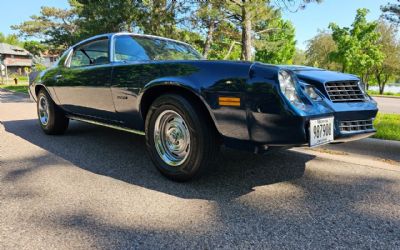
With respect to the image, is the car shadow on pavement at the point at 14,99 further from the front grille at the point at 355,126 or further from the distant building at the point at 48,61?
the front grille at the point at 355,126

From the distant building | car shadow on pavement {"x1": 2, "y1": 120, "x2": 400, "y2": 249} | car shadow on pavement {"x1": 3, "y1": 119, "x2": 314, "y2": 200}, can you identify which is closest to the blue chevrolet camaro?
car shadow on pavement {"x1": 3, "y1": 119, "x2": 314, "y2": 200}

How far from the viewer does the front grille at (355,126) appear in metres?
2.62

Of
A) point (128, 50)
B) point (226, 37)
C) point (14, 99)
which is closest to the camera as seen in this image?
point (128, 50)

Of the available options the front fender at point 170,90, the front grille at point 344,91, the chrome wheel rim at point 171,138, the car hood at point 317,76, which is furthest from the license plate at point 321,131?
the chrome wheel rim at point 171,138

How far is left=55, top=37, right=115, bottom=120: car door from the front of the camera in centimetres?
361

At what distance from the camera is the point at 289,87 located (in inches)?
93.6

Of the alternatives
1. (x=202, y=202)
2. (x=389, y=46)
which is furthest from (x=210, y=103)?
(x=389, y=46)

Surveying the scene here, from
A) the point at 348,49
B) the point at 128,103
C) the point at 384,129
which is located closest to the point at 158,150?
the point at 128,103

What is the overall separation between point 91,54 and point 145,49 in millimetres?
862

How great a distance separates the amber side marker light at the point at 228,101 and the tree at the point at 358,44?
37.7 m

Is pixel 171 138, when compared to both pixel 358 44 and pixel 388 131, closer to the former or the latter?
pixel 388 131

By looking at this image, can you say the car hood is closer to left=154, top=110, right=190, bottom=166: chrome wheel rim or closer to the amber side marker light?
the amber side marker light

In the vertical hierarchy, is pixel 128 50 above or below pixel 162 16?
below

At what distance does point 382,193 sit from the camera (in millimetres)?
2746
